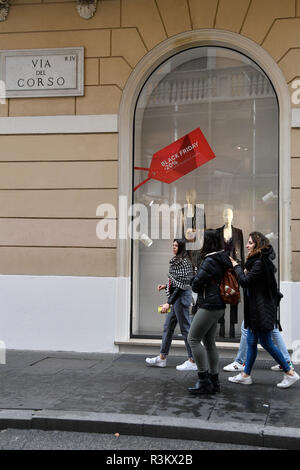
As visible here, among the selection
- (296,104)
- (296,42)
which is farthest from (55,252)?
(296,42)

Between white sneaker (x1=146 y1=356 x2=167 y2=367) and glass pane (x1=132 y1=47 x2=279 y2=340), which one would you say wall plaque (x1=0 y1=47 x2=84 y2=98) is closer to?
glass pane (x1=132 y1=47 x2=279 y2=340)

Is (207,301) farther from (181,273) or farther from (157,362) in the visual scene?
(157,362)

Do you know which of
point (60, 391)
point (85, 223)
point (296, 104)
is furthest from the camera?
point (85, 223)

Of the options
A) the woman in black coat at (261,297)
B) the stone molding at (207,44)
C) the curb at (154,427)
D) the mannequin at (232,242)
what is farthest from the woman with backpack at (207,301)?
the mannequin at (232,242)

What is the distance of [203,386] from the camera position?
19.2ft

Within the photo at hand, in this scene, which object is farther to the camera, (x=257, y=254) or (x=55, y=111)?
(x=55, y=111)

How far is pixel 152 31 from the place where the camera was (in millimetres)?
8234

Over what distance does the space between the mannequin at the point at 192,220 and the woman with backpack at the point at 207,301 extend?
2.68 meters

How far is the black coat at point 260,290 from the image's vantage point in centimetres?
595

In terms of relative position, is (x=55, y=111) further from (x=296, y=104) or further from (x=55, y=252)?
(x=296, y=104)

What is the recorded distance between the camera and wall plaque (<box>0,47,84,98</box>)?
27.6 ft

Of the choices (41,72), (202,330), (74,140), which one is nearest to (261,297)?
(202,330)

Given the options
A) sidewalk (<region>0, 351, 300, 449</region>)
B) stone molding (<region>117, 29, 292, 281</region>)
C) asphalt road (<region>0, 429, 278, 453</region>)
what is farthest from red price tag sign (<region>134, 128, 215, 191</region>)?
asphalt road (<region>0, 429, 278, 453</region>)

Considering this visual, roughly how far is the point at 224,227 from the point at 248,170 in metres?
0.96
